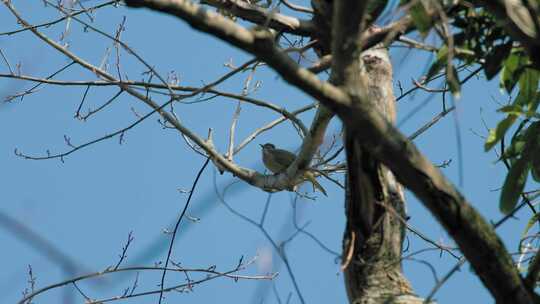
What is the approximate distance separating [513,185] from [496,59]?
1.94ft

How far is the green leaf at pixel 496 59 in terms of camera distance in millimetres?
2662

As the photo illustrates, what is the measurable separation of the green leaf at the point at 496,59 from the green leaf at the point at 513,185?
1.71 feet

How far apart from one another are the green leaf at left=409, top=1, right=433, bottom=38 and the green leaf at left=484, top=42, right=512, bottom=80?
0.39 metres

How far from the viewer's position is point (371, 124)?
1919 mm

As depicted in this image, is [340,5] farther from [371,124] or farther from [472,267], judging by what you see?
[472,267]

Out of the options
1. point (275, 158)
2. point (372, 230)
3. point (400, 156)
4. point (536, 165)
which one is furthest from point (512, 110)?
point (275, 158)

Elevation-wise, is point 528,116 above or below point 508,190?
above

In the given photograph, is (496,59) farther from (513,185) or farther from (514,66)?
(513,185)

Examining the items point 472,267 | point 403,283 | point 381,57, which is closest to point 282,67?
point 472,267

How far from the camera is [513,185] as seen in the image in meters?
2.95

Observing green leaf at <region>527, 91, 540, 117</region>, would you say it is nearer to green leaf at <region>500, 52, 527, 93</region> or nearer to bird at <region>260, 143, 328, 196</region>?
green leaf at <region>500, 52, 527, 93</region>

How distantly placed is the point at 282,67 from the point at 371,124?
0.30m

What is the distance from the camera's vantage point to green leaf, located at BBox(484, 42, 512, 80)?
8.73ft

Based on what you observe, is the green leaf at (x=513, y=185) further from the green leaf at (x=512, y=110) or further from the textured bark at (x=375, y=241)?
the textured bark at (x=375, y=241)
